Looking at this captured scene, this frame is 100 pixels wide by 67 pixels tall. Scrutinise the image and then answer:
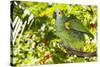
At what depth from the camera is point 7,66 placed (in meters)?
1.68

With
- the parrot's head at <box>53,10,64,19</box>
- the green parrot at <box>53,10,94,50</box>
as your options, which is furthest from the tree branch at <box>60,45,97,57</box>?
the parrot's head at <box>53,10,64,19</box>

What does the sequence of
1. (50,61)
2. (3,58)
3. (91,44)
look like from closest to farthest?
(3,58), (50,61), (91,44)

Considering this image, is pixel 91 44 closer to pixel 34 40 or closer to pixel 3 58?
pixel 34 40

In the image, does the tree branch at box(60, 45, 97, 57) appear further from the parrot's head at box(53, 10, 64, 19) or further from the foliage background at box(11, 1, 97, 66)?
the parrot's head at box(53, 10, 64, 19)

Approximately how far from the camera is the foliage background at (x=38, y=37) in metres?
1.71

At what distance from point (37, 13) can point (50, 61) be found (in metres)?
0.47

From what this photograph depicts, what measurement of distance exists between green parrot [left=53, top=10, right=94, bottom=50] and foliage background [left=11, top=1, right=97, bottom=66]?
43mm

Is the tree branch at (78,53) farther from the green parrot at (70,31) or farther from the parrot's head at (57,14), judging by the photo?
the parrot's head at (57,14)

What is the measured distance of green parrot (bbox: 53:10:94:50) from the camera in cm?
183

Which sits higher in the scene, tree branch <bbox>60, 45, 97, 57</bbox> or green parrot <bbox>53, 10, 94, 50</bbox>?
green parrot <bbox>53, 10, 94, 50</bbox>

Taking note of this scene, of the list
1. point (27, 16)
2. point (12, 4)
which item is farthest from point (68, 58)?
point (12, 4)

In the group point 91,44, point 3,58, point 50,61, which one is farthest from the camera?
point 91,44

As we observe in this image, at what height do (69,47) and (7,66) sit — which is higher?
(69,47)

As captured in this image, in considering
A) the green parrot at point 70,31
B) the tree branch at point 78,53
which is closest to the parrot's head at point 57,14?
the green parrot at point 70,31
